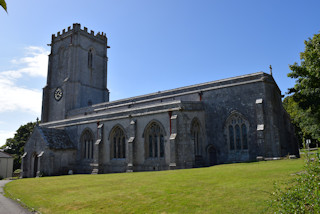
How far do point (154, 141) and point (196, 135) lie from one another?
4.72m

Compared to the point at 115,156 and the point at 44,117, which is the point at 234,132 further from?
Answer: the point at 44,117

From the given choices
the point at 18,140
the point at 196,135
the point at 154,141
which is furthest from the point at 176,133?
the point at 18,140

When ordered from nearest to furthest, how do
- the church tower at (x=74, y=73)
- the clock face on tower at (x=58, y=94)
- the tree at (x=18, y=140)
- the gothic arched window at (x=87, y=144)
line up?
1. the gothic arched window at (x=87, y=144)
2. the church tower at (x=74, y=73)
3. the clock face on tower at (x=58, y=94)
4. the tree at (x=18, y=140)

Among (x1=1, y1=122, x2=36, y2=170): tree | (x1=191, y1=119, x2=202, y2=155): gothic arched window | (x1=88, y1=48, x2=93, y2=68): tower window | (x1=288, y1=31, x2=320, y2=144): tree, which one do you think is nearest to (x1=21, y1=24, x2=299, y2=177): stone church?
(x1=191, y1=119, x2=202, y2=155): gothic arched window

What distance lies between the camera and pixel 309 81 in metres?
24.0

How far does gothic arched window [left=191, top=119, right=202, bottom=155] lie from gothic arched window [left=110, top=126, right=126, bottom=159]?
9.15m

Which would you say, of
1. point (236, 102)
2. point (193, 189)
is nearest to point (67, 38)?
point (236, 102)

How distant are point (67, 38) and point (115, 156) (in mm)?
27398

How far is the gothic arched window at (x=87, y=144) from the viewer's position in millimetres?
34191

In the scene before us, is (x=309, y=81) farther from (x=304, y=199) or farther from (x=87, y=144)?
(x=87, y=144)

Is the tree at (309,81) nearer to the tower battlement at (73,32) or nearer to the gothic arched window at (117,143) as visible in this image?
the gothic arched window at (117,143)

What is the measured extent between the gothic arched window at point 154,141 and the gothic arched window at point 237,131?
Answer: 23.7 feet

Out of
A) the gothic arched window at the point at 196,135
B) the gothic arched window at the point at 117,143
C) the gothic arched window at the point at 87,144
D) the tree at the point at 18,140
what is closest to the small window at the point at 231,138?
the gothic arched window at the point at 196,135

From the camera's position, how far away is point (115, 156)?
102 ft
